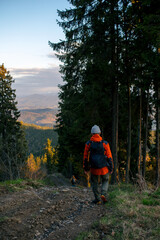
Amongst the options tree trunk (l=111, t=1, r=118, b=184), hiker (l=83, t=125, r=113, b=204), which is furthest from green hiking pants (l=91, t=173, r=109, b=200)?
tree trunk (l=111, t=1, r=118, b=184)

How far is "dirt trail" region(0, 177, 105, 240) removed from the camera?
141 inches

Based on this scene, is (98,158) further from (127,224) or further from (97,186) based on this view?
(127,224)

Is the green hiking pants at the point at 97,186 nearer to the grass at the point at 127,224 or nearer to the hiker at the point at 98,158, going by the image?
the hiker at the point at 98,158

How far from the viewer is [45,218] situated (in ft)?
14.2

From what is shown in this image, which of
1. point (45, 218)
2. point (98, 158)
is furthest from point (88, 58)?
point (45, 218)

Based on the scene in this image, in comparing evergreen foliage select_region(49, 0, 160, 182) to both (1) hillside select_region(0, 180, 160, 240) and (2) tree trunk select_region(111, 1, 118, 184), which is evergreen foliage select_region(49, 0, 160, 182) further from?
(1) hillside select_region(0, 180, 160, 240)

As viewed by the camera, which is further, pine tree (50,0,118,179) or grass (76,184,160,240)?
pine tree (50,0,118,179)

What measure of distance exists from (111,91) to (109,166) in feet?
25.6

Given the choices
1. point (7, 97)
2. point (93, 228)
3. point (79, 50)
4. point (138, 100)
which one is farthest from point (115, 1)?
point (7, 97)

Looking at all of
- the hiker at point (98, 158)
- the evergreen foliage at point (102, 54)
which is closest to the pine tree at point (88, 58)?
the evergreen foliage at point (102, 54)

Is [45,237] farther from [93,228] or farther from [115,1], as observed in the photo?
[115,1]

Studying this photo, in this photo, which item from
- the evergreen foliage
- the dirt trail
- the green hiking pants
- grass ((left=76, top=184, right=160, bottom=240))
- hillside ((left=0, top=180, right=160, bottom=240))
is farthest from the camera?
the evergreen foliage

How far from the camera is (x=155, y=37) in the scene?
8.63 m

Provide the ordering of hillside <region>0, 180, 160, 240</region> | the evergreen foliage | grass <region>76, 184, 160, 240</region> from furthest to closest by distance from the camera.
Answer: the evergreen foliage → hillside <region>0, 180, 160, 240</region> → grass <region>76, 184, 160, 240</region>
